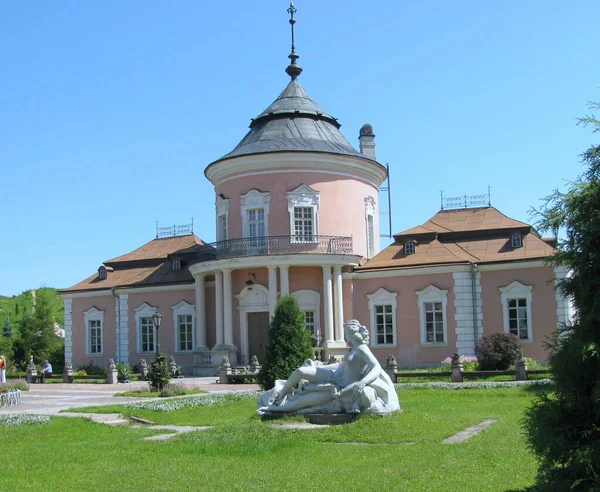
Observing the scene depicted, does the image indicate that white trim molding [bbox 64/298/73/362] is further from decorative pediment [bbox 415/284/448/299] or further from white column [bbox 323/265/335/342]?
decorative pediment [bbox 415/284/448/299]

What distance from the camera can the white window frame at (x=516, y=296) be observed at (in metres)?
28.8

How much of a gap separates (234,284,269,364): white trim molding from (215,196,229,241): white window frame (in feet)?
9.61

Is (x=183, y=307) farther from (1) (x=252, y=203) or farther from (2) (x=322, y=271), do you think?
(2) (x=322, y=271)

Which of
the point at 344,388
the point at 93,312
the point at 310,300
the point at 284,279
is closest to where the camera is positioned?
the point at 344,388

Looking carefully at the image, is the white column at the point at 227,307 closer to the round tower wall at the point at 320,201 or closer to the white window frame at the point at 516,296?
the round tower wall at the point at 320,201

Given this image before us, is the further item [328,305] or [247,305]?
[247,305]

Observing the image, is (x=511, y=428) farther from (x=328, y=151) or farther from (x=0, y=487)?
(x=328, y=151)

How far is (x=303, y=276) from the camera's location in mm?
31703

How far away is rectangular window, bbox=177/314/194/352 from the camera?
35.2 meters

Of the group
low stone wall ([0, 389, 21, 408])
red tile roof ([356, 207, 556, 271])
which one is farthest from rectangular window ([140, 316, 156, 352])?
low stone wall ([0, 389, 21, 408])

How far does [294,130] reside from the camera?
3422cm

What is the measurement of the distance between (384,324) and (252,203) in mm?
7486

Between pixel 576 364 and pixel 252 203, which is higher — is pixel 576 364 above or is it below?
below

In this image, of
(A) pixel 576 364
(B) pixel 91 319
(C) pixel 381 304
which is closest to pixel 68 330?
(B) pixel 91 319
